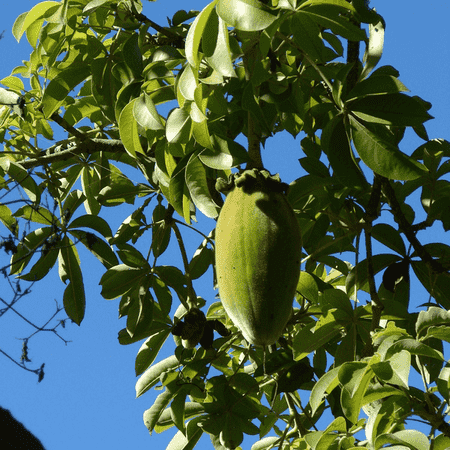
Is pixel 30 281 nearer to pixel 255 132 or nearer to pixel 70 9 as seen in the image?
pixel 70 9

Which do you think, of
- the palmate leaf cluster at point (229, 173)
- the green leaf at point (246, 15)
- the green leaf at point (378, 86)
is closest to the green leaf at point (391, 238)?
the palmate leaf cluster at point (229, 173)

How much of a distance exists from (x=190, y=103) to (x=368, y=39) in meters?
0.44

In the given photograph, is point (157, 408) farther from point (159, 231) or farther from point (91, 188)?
point (91, 188)

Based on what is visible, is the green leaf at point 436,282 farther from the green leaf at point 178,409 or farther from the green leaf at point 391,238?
the green leaf at point 178,409

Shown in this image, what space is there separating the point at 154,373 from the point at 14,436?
0.62 metres

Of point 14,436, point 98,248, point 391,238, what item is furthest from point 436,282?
point 14,436

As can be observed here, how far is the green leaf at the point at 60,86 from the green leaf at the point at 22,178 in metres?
0.23

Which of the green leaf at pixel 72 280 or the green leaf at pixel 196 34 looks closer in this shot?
the green leaf at pixel 196 34

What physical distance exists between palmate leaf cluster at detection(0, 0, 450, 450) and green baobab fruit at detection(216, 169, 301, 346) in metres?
0.14

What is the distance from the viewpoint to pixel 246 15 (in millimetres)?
1117

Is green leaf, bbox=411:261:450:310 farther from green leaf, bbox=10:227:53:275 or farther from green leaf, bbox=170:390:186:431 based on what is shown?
green leaf, bbox=10:227:53:275

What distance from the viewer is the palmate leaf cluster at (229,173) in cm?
131

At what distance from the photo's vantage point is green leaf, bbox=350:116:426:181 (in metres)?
1.27

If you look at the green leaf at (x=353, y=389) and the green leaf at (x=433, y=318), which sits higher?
the green leaf at (x=433, y=318)
